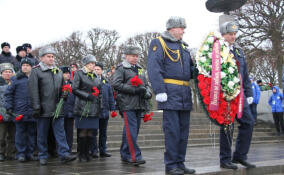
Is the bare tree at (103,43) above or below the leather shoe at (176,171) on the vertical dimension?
above

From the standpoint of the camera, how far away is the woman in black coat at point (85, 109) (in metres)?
8.30

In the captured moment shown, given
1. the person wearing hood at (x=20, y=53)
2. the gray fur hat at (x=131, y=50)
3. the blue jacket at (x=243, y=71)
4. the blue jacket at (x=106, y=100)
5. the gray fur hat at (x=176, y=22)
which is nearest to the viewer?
the gray fur hat at (x=176, y=22)

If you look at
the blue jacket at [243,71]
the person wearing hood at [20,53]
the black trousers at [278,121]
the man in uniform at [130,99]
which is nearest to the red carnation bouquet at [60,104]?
the man in uniform at [130,99]

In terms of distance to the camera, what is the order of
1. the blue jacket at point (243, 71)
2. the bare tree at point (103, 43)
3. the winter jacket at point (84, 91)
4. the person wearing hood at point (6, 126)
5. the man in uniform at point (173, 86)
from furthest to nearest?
the bare tree at point (103, 43), the person wearing hood at point (6, 126), the winter jacket at point (84, 91), the blue jacket at point (243, 71), the man in uniform at point (173, 86)

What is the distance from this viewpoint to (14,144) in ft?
31.7

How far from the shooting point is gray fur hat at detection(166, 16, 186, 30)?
6.43 meters

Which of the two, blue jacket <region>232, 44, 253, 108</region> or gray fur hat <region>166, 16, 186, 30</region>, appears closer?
gray fur hat <region>166, 16, 186, 30</region>

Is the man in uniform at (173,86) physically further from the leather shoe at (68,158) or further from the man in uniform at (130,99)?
the leather shoe at (68,158)

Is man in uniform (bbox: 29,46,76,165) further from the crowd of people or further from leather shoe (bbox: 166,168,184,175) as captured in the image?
leather shoe (bbox: 166,168,184,175)

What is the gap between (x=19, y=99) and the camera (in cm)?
901

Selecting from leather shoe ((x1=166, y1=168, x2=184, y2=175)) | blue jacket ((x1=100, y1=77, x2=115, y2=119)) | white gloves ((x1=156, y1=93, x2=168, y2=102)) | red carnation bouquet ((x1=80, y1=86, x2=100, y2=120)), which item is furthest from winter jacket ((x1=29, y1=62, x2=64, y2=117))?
leather shoe ((x1=166, y1=168, x2=184, y2=175))

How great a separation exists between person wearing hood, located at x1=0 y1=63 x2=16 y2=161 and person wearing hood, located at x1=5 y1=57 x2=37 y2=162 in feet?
1.33

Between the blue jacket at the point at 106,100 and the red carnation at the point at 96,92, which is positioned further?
the blue jacket at the point at 106,100

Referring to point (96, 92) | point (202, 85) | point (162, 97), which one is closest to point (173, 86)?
point (162, 97)
